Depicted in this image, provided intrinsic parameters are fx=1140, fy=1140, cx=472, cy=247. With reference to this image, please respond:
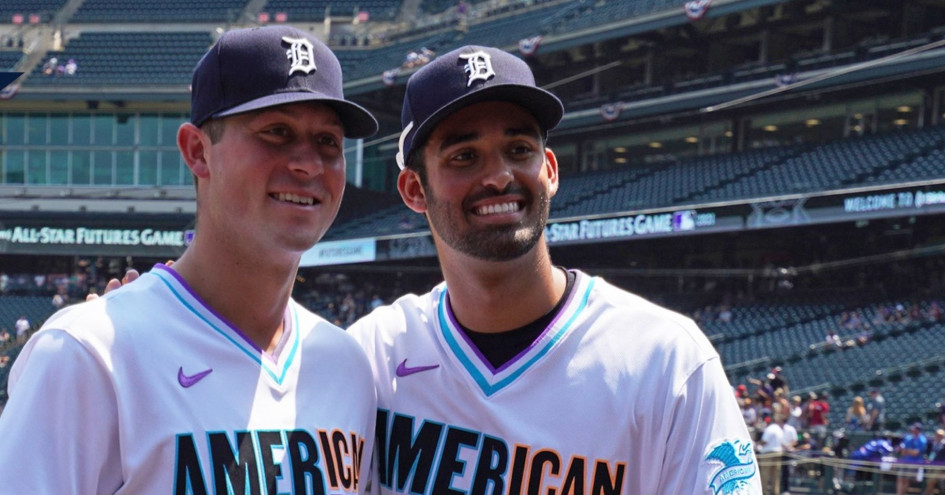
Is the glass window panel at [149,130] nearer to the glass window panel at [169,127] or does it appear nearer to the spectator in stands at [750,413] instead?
the glass window panel at [169,127]

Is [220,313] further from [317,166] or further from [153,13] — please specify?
[153,13]

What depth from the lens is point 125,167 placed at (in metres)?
36.7

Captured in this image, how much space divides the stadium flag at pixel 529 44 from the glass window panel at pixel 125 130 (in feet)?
48.0

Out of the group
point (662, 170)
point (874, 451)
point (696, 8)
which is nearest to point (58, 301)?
point (662, 170)

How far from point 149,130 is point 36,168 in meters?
3.99

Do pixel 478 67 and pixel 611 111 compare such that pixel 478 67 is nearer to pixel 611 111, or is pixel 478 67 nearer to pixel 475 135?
pixel 475 135

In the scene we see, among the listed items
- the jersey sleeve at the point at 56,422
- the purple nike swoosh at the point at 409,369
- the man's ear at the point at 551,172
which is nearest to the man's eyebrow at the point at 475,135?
the man's ear at the point at 551,172

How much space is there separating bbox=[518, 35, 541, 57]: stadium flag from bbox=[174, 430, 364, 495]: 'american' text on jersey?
26432 mm

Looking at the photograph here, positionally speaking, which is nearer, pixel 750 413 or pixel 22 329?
pixel 750 413

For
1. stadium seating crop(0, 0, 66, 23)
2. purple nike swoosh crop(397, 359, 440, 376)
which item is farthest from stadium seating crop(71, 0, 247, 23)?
purple nike swoosh crop(397, 359, 440, 376)

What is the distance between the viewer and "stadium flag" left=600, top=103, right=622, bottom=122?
28250 mm

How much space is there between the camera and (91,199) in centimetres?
3609

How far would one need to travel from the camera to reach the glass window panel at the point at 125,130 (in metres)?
36.8

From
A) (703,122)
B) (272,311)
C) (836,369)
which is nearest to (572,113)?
(703,122)
